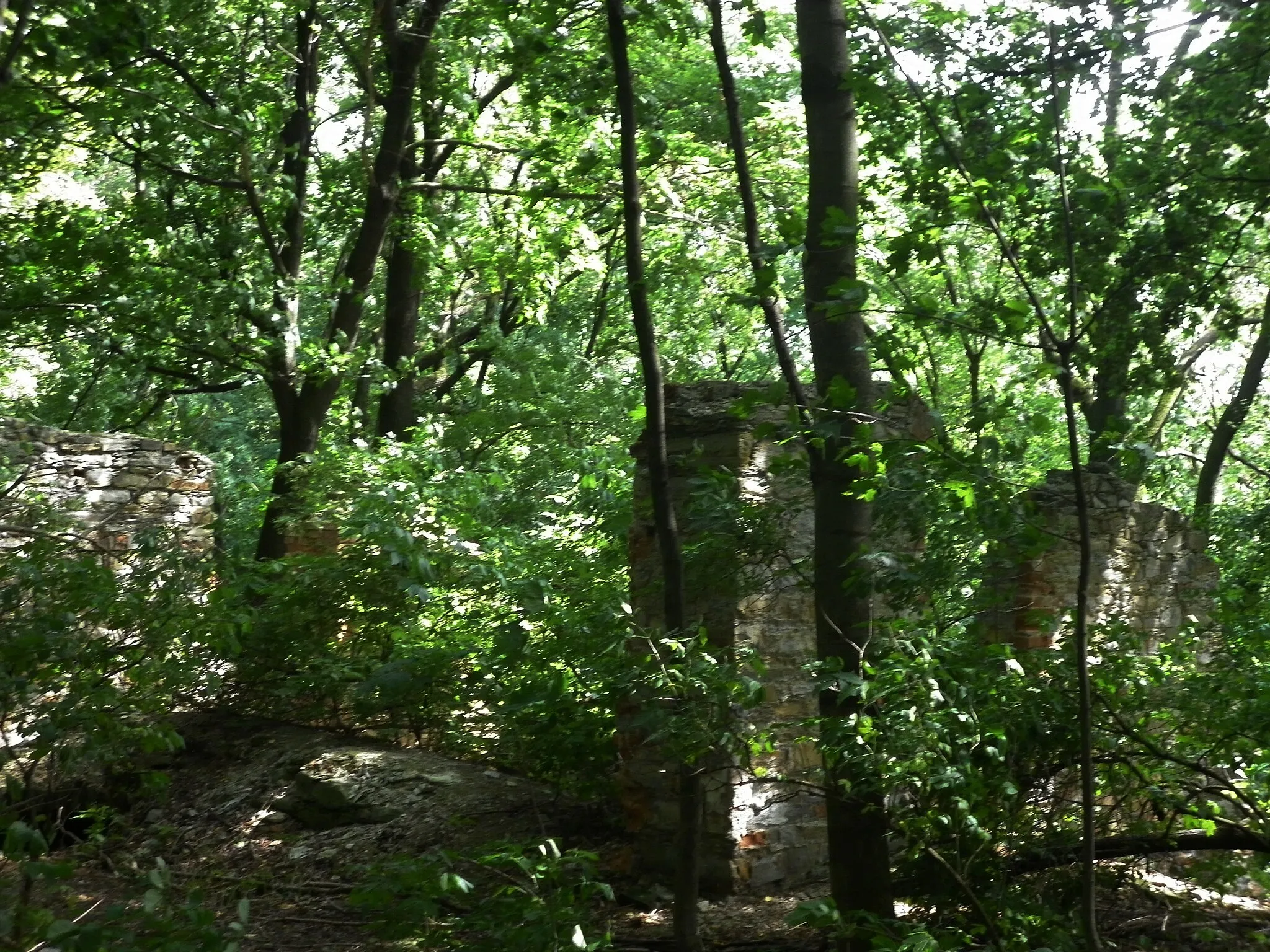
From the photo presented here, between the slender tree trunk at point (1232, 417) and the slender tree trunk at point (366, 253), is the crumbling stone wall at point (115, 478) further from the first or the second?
the slender tree trunk at point (1232, 417)

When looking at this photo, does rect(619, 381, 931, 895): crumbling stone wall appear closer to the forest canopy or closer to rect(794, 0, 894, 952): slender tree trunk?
the forest canopy

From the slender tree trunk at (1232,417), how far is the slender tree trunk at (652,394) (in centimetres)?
732

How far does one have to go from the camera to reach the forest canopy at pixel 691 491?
3834mm

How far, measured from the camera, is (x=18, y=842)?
284cm

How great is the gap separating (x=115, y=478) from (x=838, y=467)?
19.8 ft

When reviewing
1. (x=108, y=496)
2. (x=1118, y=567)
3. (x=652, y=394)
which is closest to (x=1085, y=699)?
(x=652, y=394)

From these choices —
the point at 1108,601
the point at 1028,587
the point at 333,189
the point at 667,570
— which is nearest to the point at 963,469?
the point at 667,570

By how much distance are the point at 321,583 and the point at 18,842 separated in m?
5.18

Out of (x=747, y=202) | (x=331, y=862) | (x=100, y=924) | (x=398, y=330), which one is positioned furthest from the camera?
(x=398, y=330)

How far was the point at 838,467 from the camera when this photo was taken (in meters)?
4.23

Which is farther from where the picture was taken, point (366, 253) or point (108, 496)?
point (366, 253)

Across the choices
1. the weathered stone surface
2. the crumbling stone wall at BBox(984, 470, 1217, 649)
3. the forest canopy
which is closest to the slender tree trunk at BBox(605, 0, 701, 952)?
the forest canopy

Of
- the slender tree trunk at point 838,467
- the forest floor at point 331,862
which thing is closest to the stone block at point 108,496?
the forest floor at point 331,862

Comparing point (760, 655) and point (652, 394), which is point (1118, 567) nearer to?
point (760, 655)
